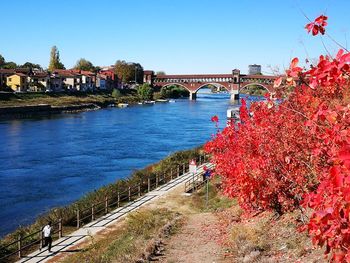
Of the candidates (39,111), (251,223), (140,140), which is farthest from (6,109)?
(251,223)

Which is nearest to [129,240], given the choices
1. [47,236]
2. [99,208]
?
[47,236]

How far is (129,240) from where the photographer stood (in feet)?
45.5

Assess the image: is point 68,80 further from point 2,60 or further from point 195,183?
point 195,183

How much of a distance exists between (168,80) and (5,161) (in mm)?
115929

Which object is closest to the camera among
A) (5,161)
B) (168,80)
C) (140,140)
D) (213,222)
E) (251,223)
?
(251,223)

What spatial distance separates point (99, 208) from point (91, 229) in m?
2.98

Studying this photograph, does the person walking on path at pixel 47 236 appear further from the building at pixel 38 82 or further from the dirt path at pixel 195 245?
the building at pixel 38 82

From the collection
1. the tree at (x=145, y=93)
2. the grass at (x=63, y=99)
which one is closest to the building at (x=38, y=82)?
the grass at (x=63, y=99)

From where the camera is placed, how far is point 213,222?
15258mm

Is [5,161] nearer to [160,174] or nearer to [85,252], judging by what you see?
[160,174]

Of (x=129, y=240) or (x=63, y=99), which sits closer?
(x=129, y=240)

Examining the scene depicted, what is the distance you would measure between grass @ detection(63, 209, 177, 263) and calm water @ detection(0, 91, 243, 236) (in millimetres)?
6851

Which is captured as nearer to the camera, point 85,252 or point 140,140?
point 85,252

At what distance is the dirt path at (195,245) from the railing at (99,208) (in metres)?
5.14
